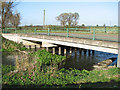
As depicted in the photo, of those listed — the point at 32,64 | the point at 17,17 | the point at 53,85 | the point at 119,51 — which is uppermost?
the point at 17,17

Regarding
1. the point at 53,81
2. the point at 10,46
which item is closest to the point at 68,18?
the point at 10,46

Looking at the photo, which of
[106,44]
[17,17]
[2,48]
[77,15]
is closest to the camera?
[106,44]

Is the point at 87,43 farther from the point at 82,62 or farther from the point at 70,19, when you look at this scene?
the point at 70,19

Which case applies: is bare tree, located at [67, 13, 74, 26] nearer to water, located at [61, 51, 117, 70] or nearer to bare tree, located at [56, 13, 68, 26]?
bare tree, located at [56, 13, 68, 26]

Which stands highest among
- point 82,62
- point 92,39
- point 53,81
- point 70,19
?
point 70,19

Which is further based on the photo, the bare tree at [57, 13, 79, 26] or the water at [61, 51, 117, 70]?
the bare tree at [57, 13, 79, 26]

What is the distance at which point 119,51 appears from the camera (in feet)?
27.2

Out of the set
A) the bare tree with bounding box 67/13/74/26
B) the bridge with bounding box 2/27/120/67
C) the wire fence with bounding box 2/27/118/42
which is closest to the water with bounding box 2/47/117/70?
the bridge with bounding box 2/27/120/67

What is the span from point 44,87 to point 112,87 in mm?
3037

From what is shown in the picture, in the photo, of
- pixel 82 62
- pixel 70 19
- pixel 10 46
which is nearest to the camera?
pixel 82 62

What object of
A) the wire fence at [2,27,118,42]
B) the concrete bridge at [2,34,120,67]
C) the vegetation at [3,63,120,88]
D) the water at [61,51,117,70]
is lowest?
the water at [61,51,117,70]

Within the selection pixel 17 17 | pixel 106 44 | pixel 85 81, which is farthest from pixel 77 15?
pixel 85 81

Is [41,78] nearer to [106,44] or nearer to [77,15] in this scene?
[106,44]

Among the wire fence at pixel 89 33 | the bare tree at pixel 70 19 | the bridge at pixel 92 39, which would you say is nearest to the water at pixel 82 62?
the bridge at pixel 92 39
